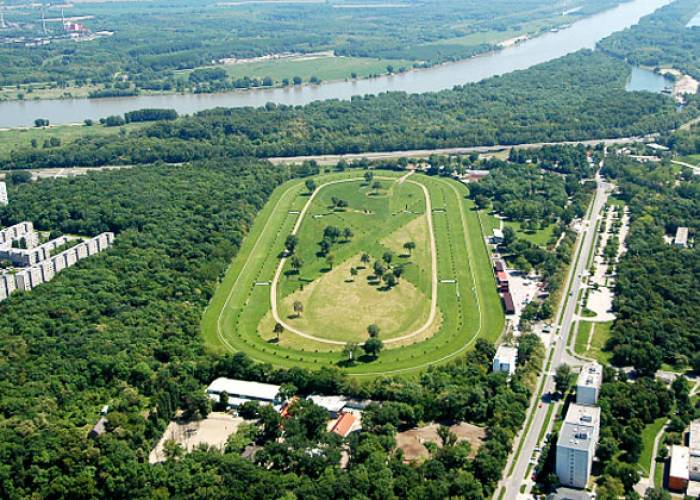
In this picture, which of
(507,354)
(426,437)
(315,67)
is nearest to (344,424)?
(426,437)

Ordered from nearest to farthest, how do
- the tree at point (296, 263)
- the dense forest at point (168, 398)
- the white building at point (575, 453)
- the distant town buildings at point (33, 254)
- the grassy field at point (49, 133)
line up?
the dense forest at point (168, 398) < the white building at point (575, 453) < the distant town buildings at point (33, 254) < the tree at point (296, 263) < the grassy field at point (49, 133)

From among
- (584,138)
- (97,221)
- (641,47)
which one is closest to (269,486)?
(97,221)

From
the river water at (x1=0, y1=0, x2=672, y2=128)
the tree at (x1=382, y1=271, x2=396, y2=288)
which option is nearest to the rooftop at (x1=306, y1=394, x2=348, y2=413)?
the tree at (x1=382, y1=271, x2=396, y2=288)

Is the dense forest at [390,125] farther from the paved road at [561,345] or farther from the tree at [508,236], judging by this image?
the tree at [508,236]

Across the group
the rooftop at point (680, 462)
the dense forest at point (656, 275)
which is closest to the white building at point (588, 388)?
the rooftop at point (680, 462)

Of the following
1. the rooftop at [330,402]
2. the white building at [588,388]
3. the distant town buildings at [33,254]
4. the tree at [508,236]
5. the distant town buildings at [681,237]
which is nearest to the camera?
the white building at [588,388]


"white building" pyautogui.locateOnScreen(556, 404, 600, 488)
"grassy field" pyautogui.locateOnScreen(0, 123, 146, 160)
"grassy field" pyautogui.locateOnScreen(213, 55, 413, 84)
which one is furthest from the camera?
"grassy field" pyautogui.locateOnScreen(213, 55, 413, 84)

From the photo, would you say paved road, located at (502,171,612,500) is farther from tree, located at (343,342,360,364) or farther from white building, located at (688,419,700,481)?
tree, located at (343,342,360,364)
